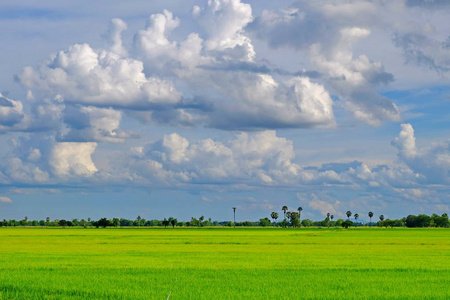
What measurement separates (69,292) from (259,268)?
56.1 ft

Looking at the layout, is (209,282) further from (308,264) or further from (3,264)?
(3,264)

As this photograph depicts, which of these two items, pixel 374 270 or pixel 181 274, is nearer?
pixel 181 274

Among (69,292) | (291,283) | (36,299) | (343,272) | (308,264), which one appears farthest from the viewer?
(308,264)

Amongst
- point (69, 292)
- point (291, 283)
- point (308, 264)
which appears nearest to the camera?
point (69, 292)

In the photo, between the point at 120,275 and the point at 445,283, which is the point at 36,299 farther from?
the point at 445,283

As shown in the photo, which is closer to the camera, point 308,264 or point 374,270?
point 374,270

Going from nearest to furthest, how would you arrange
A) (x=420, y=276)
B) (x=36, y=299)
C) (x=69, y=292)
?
(x=36, y=299)
(x=69, y=292)
(x=420, y=276)

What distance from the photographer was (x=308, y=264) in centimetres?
4619

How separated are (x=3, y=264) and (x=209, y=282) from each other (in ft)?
77.2

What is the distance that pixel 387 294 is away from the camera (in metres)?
28.8

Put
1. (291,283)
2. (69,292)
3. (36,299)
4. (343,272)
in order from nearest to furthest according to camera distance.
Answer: (36,299)
(69,292)
(291,283)
(343,272)

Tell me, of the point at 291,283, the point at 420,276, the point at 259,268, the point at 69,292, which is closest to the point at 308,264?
the point at 259,268

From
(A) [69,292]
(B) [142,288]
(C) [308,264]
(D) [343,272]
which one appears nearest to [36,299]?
(A) [69,292]

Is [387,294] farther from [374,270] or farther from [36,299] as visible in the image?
[36,299]
